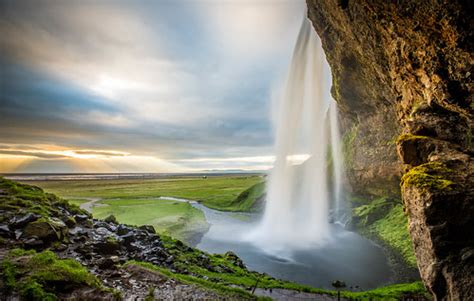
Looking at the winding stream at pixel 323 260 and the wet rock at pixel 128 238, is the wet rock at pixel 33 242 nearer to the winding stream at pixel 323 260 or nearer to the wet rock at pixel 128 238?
the wet rock at pixel 128 238

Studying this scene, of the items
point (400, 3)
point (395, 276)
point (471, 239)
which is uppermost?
point (400, 3)

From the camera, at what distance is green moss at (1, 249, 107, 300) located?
28.1 ft

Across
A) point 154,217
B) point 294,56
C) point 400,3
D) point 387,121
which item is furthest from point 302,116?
point 400,3

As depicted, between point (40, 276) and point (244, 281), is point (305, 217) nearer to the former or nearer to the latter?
point (244, 281)

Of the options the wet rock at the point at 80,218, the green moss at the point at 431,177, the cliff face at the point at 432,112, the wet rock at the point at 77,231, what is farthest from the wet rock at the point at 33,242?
the green moss at the point at 431,177

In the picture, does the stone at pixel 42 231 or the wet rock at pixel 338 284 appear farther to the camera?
the wet rock at pixel 338 284

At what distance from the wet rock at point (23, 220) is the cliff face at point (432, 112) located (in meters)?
19.7

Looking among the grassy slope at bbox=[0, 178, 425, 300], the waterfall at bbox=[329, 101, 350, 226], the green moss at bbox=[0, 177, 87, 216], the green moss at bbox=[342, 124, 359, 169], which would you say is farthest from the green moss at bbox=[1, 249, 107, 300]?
the green moss at bbox=[342, 124, 359, 169]

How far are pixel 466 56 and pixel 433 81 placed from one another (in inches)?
96.4

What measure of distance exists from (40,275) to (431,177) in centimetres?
1580

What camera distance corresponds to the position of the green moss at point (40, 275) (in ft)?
28.1

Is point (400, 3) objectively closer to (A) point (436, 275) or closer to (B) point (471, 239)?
(B) point (471, 239)

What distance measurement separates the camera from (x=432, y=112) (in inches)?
540

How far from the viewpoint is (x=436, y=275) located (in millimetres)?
9336
